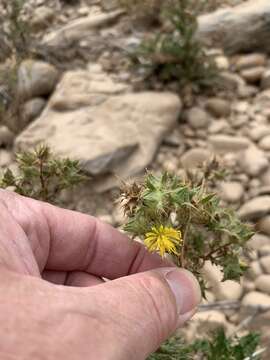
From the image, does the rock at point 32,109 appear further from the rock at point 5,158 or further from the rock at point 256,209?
the rock at point 256,209

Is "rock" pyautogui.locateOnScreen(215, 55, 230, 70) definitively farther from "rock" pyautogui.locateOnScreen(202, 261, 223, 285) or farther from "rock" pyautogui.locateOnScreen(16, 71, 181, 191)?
"rock" pyautogui.locateOnScreen(202, 261, 223, 285)

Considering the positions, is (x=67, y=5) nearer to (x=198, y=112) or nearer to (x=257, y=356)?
(x=198, y=112)

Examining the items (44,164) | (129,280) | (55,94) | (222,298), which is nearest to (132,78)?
(55,94)

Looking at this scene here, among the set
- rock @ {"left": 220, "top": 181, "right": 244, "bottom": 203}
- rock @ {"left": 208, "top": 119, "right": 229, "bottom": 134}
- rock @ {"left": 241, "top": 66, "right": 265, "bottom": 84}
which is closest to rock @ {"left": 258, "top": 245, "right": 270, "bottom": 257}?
rock @ {"left": 220, "top": 181, "right": 244, "bottom": 203}

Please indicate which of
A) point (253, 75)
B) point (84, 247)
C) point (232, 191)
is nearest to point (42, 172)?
point (84, 247)

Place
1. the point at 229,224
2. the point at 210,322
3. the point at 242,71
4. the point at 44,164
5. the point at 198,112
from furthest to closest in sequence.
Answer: the point at 242,71 < the point at 198,112 < the point at 210,322 < the point at 44,164 < the point at 229,224

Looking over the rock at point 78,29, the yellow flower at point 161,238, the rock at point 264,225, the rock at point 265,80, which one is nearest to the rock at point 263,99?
the rock at point 265,80

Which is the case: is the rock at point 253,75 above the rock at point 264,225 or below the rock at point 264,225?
above
